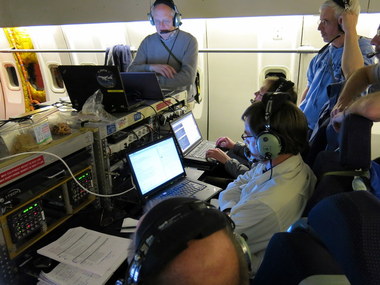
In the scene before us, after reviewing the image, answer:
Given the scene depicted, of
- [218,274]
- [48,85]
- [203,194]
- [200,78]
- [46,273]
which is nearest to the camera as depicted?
[218,274]

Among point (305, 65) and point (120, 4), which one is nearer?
point (305, 65)

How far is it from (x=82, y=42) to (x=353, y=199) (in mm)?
4988

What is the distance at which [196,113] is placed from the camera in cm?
451

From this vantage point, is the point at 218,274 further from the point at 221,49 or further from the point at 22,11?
the point at 22,11

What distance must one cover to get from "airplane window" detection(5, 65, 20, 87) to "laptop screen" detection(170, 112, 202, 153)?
4.73m

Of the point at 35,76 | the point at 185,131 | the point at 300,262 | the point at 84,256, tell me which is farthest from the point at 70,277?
the point at 35,76

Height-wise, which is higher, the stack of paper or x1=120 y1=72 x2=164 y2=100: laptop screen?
x1=120 y1=72 x2=164 y2=100: laptop screen

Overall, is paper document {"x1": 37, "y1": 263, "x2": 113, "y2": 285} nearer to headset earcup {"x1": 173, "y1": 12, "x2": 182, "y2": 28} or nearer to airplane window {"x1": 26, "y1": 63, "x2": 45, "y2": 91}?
headset earcup {"x1": 173, "y1": 12, "x2": 182, "y2": 28}

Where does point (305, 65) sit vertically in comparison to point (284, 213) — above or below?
above

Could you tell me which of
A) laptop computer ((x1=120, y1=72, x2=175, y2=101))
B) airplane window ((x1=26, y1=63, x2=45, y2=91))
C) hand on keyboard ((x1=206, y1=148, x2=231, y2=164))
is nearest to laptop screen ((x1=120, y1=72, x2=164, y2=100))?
laptop computer ((x1=120, y1=72, x2=175, y2=101))

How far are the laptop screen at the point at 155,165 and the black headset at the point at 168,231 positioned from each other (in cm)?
112

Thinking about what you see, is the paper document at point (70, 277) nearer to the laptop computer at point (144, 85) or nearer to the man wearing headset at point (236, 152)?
the man wearing headset at point (236, 152)

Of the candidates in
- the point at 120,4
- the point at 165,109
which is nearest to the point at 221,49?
the point at 120,4

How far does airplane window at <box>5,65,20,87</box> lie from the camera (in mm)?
5855
